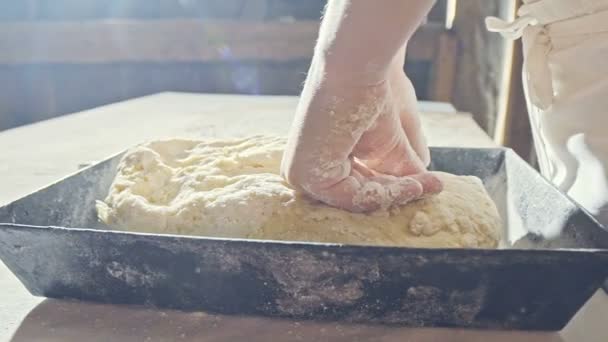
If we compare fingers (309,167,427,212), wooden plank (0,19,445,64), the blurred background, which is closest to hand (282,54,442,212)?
fingers (309,167,427,212)

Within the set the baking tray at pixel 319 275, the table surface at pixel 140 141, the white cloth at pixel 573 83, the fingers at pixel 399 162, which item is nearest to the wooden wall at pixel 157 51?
the table surface at pixel 140 141

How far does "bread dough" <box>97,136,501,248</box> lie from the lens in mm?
804

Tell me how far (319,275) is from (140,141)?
127 cm

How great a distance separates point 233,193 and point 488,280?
379mm

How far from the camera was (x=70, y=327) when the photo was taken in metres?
0.72

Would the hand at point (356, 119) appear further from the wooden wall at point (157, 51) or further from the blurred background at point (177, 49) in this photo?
the wooden wall at point (157, 51)

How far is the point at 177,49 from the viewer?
3615 millimetres

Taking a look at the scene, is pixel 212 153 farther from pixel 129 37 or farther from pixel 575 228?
pixel 129 37

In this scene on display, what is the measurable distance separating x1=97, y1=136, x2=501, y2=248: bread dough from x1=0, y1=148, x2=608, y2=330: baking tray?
0.36 feet

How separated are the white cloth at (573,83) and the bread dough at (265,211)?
0.18 metres

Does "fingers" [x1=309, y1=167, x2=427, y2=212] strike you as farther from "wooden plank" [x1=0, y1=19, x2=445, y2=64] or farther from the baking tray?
"wooden plank" [x1=0, y1=19, x2=445, y2=64]

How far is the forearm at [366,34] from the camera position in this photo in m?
0.65

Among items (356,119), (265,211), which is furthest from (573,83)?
(265,211)

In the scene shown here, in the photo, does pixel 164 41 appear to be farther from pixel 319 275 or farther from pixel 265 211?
pixel 319 275
